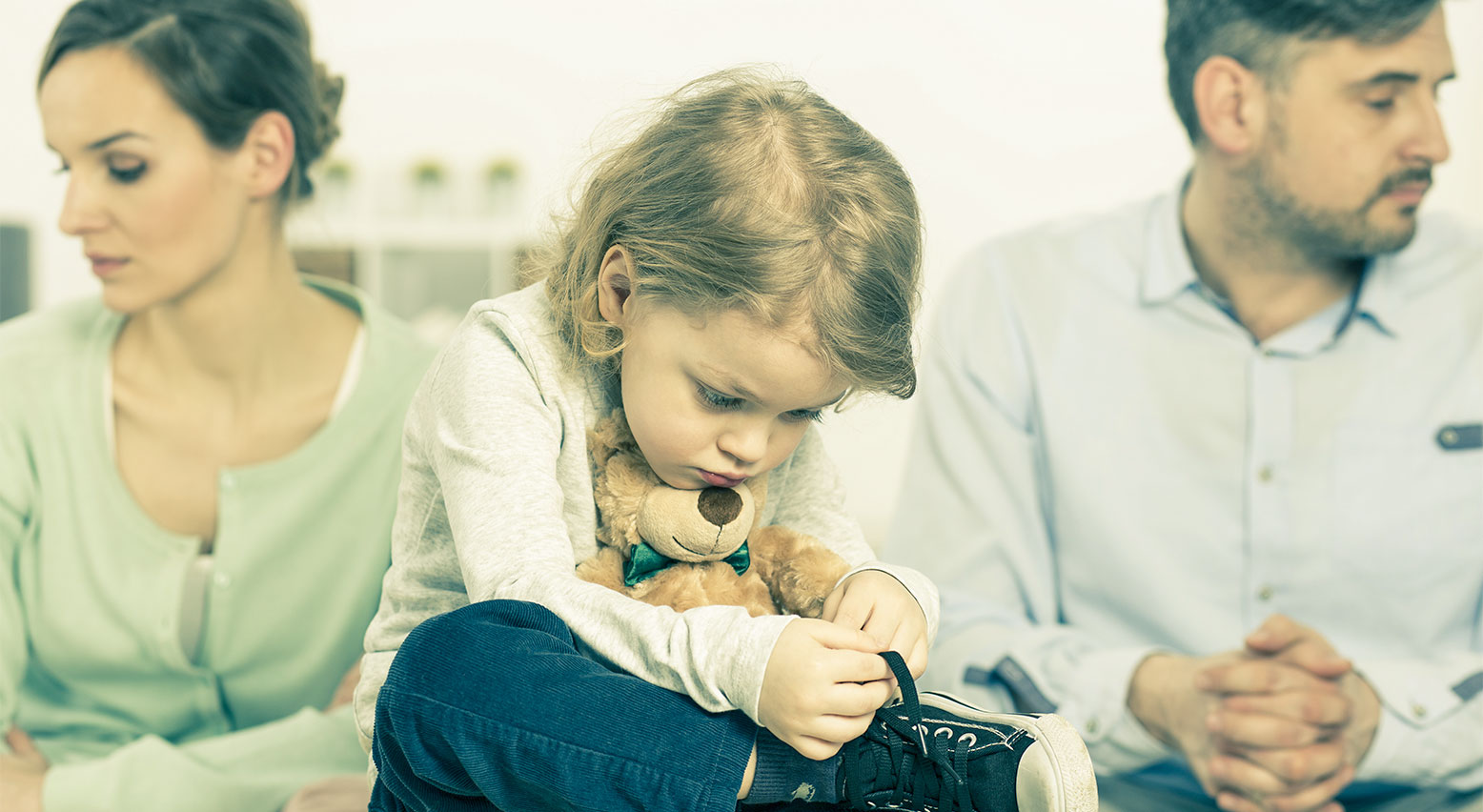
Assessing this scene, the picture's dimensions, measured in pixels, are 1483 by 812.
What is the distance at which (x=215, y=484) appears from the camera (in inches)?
52.7

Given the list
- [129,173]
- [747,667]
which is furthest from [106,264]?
[747,667]

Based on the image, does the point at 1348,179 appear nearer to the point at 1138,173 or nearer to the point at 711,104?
the point at 711,104

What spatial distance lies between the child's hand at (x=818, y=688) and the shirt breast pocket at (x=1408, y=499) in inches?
38.8

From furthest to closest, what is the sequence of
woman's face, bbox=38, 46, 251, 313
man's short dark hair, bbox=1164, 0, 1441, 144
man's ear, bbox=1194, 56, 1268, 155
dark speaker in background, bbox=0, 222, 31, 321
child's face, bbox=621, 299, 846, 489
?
dark speaker in background, bbox=0, 222, 31, 321 < man's ear, bbox=1194, 56, 1268, 155 < man's short dark hair, bbox=1164, 0, 1441, 144 < woman's face, bbox=38, 46, 251, 313 < child's face, bbox=621, 299, 846, 489

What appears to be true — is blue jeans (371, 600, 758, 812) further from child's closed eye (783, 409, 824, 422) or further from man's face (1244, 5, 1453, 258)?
man's face (1244, 5, 1453, 258)

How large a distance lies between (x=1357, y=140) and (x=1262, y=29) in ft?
0.61

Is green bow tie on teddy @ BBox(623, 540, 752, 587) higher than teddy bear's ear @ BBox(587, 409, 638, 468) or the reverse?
the reverse

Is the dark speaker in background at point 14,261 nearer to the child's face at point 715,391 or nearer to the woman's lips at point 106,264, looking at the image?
the woman's lips at point 106,264

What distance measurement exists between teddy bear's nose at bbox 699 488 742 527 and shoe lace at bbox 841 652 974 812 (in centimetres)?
15

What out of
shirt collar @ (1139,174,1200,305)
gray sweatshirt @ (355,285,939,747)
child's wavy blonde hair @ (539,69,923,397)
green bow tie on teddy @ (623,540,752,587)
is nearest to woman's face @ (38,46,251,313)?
gray sweatshirt @ (355,285,939,747)

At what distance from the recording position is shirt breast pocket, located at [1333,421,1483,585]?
1.37 m

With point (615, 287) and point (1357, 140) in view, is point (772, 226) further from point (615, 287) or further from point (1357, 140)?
point (1357, 140)

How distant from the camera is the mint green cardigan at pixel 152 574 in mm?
1283

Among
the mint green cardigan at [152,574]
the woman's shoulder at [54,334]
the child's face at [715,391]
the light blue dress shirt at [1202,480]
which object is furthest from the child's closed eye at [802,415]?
the woman's shoulder at [54,334]
